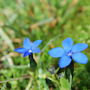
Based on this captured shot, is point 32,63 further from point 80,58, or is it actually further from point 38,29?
point 38,29

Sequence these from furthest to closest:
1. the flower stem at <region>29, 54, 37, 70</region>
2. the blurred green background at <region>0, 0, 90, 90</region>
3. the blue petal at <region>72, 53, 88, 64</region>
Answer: the blurred green background at <region>0, 0, 90, 90</region> → the flower stem at <region>29, 54, 37, 70</region> → the blue petal at <region>72, 53, 88, 64</region>

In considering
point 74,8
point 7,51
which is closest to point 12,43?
point 7,51

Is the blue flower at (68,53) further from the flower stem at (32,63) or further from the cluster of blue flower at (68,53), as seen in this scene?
the flower stem at (32,63)

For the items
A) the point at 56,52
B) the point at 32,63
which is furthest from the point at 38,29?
the point at 56,52

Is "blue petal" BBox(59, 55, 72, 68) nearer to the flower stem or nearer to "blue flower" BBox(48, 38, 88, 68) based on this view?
"blue flower" BBox(48, 38, 88, 68)

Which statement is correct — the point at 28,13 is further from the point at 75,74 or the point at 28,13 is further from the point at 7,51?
the point at 75,74

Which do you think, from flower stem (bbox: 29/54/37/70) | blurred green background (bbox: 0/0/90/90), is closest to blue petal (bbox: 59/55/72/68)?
flower stem (bbox: 29/54/37/70)
